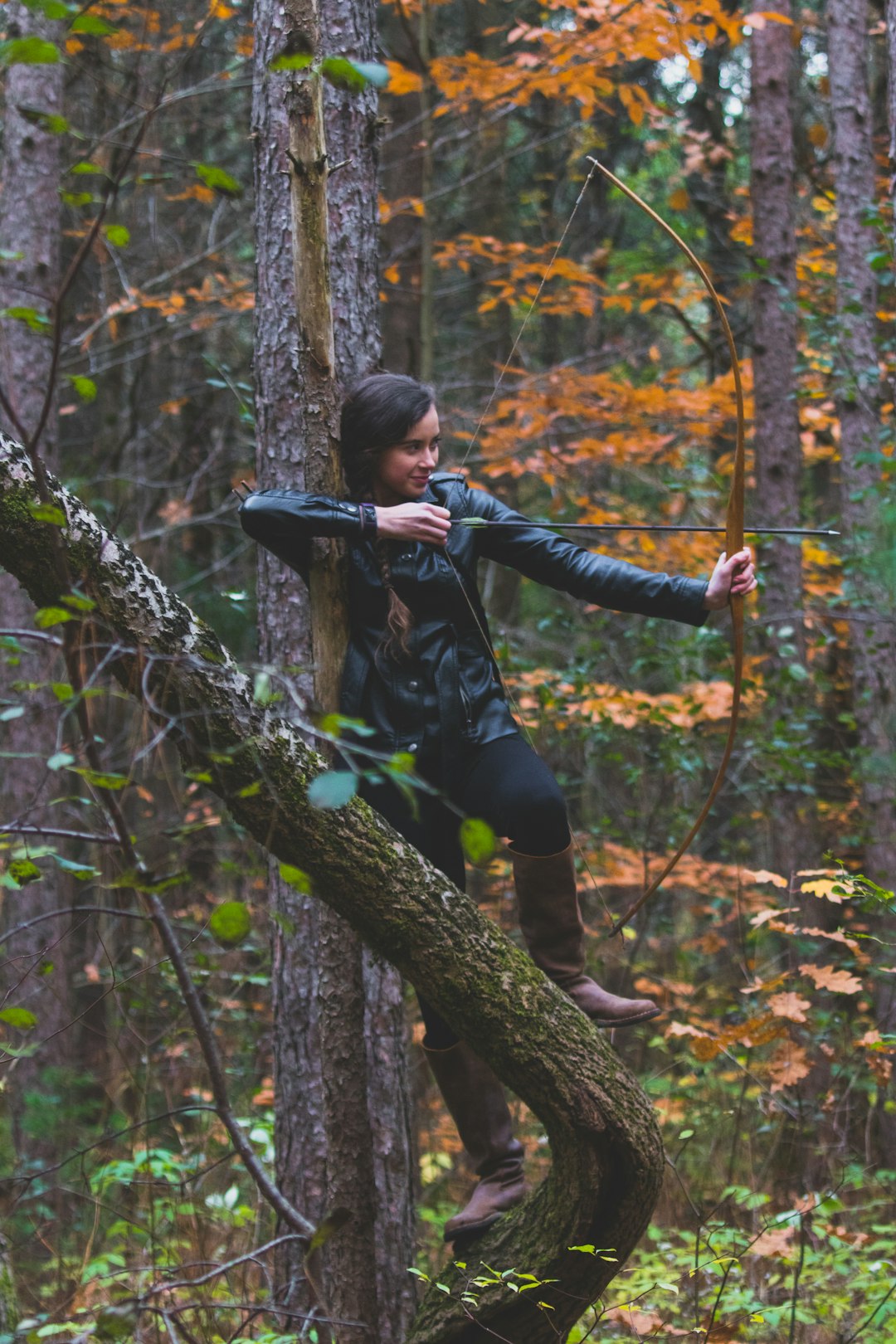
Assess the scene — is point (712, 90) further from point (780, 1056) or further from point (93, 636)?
point (93, 636)

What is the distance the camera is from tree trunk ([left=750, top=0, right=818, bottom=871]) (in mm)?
6359

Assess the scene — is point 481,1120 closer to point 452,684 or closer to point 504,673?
point 452,684

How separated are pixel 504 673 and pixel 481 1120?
10.3 ft

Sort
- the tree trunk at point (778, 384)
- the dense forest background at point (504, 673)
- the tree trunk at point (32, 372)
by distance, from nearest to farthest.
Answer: the dense forest background at point (504, 673) → the tree trunk at point (778, 384) → the tree trunk at point (32, 372)

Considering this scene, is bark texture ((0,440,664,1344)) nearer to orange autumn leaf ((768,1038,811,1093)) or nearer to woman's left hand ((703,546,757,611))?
woman's left hand ((703,546,757,611))

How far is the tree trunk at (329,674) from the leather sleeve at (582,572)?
0.44m

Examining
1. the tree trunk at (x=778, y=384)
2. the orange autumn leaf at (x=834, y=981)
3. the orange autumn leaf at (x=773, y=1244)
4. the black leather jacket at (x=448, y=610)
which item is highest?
the tree trunk at (x=778, y=384)

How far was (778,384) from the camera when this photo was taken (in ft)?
22.6

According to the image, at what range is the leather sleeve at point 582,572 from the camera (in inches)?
109

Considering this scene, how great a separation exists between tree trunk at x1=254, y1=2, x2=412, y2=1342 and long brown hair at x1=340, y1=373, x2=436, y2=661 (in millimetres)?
51

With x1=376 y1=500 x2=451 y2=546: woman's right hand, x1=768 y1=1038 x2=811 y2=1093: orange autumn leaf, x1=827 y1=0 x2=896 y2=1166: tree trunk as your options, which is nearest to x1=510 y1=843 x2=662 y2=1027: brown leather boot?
x1=376 y1=500 x2=451 y2=546: woman's right hand

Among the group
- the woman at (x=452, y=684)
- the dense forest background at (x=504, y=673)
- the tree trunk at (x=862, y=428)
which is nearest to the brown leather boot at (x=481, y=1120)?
the woman at (x=452, y=684)

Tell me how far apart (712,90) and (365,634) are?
30.8 ft

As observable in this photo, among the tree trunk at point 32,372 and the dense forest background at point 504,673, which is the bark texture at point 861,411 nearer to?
the dense forest background at point 504,673
